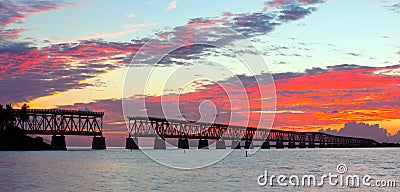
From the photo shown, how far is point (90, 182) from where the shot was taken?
70.6 m

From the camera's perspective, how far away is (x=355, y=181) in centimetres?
7412

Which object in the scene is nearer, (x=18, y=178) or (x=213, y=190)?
(x=213, y=190)

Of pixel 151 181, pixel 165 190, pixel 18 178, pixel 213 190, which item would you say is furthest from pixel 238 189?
pixel 18 178

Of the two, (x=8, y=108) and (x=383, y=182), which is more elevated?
(x=8, y=108)

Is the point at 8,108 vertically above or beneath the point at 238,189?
above

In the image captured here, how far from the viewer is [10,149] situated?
187m

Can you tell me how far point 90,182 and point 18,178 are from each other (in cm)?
1130

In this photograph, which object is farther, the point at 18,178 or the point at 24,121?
the point at 24,121

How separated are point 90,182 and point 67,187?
257 inches

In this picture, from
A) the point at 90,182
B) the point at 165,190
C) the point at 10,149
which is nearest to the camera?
the point at 165,190

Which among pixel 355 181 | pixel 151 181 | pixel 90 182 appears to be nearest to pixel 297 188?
pixel 355 181

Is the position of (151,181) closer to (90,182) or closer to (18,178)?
(90,182)

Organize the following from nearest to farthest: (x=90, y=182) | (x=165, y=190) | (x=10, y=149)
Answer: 1. (x=165, y=190)
2. (x=90, y=182)
3. (x=10, y=149)

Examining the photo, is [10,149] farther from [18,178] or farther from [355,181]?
[355,181]
